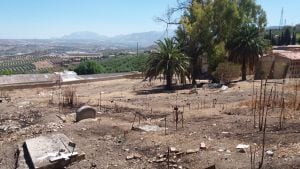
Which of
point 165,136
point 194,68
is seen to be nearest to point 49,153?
point 165,136

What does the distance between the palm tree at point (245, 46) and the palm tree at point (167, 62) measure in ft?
19.6

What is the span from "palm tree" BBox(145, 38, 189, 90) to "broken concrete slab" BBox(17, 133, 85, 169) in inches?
628

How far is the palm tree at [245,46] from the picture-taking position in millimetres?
31922

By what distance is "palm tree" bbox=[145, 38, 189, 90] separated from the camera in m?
27.6

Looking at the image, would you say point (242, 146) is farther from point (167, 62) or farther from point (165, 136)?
point (167, 62)

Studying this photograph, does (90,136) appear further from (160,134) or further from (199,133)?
(199,133)

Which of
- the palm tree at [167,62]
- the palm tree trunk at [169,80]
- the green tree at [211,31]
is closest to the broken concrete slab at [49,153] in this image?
the palm tree at [167,62]

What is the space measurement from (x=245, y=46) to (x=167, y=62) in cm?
766

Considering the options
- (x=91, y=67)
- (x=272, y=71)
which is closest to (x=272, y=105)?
(x=272, y=71)

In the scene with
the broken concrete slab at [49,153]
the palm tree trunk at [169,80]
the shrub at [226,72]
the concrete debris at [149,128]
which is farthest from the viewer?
the shrub at [226,72]

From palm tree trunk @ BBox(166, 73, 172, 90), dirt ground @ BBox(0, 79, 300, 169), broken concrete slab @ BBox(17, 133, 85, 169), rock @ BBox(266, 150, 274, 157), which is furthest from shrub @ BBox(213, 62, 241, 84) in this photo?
rock @ BBox(266, 150, 274, 157)

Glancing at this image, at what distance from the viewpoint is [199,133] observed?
11984 millimetres

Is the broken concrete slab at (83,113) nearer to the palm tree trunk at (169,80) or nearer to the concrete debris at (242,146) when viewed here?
the concrete debris at (242,146)

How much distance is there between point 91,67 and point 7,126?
55.7 metres
